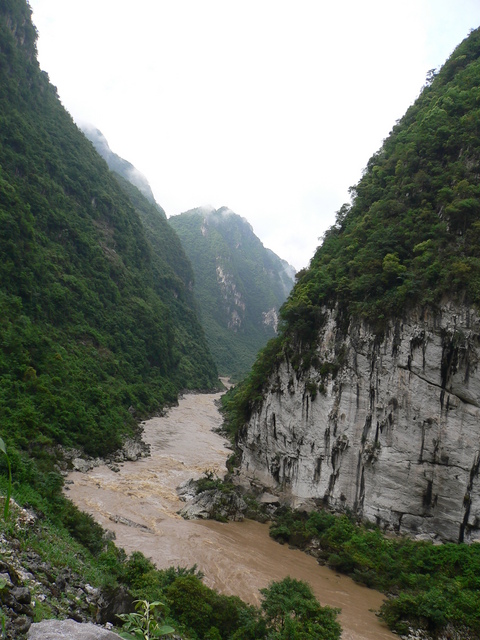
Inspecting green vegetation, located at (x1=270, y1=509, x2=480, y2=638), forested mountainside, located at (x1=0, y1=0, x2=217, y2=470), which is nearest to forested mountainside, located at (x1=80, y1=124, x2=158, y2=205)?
forested mountainside, located at (x1=0, y1=0, x2=217, y2=470)

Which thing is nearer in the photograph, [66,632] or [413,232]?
[66,632]

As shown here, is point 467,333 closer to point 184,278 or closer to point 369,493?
point 369,493

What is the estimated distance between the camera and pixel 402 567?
14.7m

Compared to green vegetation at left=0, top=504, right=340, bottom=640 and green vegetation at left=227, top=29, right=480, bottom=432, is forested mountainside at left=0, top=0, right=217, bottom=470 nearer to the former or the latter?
green vegetation at left=0, top=504, right=340, bottom=640

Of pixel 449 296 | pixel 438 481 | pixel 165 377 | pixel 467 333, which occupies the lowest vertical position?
pixel 165 377

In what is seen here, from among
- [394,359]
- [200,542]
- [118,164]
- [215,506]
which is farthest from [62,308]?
[118,164]

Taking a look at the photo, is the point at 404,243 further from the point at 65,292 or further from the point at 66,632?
the point at 65,292

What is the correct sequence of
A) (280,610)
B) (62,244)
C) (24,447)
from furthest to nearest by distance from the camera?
(62,244), (24,447), (280,610)

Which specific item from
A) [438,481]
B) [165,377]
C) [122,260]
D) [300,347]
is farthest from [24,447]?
[122,260]

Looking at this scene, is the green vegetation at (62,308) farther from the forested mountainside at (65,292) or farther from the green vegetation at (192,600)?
the green vegetation at (192,600)

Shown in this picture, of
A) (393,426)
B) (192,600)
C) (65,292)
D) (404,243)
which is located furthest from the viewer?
(65,292)

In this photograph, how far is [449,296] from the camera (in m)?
16.8

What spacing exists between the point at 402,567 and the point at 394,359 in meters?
8.09

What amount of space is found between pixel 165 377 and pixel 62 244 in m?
20.4
